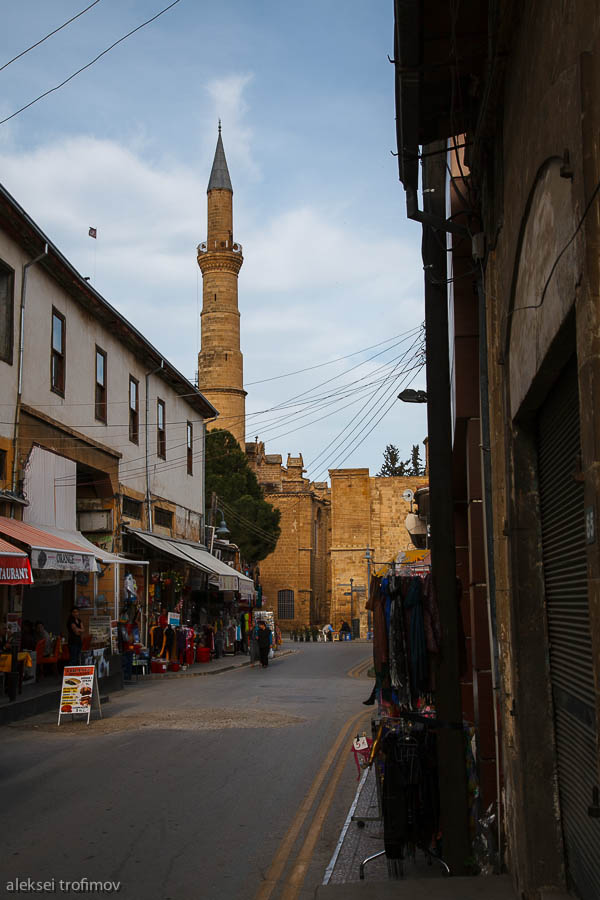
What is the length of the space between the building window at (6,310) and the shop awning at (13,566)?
518cm

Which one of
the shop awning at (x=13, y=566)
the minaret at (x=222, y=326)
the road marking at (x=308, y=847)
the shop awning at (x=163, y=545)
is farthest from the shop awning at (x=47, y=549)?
the minaret at (x=222, y=326)

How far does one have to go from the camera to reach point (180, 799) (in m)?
8.94

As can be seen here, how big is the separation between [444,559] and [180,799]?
13.0 feet

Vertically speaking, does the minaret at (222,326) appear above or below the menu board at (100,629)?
above

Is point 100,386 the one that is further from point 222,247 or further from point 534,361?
point 222,247

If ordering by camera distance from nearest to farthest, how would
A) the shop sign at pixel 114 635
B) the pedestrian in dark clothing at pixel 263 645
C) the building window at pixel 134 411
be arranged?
the shop sign at pixel 114 635, the building window at pixel 134 411, the pedestrian in dark clothing at pixel 263 645

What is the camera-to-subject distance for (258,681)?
23.2 meters

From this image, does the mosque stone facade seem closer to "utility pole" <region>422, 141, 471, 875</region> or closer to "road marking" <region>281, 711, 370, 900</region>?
"road marking" <region>281, 711, 370, 900</region>

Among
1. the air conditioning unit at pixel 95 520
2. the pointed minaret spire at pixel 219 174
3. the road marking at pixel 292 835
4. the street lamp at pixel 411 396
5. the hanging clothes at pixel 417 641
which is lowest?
the road marking at pixel 292 835

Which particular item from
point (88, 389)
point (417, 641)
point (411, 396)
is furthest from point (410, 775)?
point (88, 389)

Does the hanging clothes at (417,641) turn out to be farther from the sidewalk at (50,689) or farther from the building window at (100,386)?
the building window at (100,386)

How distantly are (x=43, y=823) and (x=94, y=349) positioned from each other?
1720 centimetres

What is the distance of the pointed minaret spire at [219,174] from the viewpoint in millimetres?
67956

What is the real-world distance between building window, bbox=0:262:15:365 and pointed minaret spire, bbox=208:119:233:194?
51.2 meters
